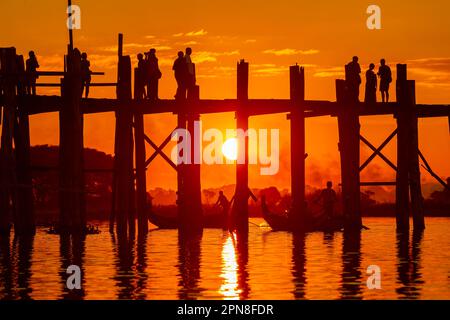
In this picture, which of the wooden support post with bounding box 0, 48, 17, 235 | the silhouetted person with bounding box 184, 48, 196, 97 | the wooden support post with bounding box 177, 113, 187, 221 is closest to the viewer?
the wooden support post with bounding box 0, 48, 17, 235

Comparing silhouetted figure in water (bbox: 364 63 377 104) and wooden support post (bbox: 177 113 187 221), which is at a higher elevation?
silhouetted figure in water (bbox: 364 63 377 104)

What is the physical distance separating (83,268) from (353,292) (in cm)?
693

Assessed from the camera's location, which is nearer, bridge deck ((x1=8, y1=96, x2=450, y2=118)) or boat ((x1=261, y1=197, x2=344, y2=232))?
bridge deck ((x1=8, y1=96, x2=450, y2=118))

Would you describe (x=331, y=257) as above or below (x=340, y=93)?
below

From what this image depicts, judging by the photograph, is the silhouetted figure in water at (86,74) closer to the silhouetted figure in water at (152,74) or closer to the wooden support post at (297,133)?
the silhouetted figure in water at (152,74)

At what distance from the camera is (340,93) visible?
38.3 meters

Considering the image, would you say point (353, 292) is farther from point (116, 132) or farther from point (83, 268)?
point (116, 132)

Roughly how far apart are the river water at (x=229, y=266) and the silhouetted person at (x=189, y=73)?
4153mm

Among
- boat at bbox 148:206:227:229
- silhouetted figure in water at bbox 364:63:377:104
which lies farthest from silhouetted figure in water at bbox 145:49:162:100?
boat at bbox 148:206:227:229

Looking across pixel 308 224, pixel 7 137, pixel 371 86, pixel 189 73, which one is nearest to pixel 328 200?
pixel 308 224

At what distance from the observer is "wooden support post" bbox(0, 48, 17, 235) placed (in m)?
33.7

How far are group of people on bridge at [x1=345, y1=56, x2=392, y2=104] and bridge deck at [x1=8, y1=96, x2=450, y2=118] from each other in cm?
33

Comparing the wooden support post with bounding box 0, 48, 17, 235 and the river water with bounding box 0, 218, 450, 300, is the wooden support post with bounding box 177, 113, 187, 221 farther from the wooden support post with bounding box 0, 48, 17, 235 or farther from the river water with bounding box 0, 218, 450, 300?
the wooden support post with bounding box 0, 48, 17, 235
